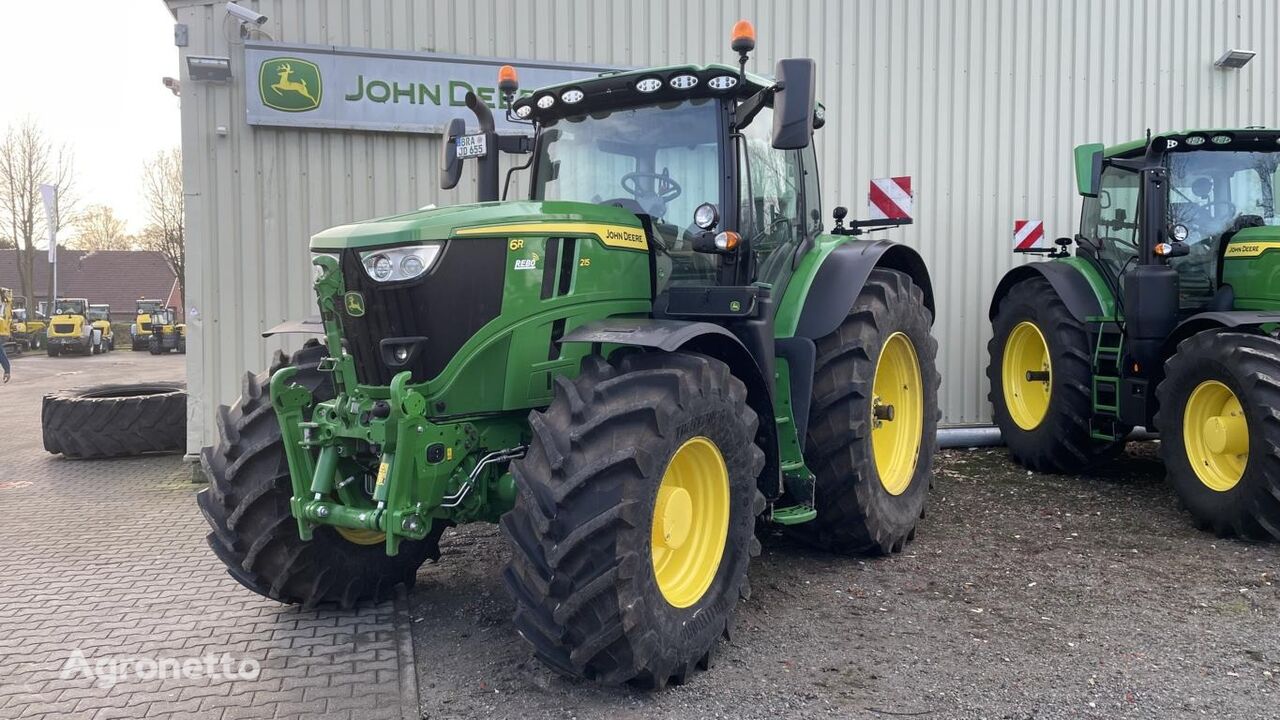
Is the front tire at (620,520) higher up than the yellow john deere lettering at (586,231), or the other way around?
the yellow john deere lettering at (586,231)

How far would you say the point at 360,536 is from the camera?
15.0 feet

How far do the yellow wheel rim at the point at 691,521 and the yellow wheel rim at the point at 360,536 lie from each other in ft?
4.74

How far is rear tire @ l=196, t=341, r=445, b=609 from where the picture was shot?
425 cm

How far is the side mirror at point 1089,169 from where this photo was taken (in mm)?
7302

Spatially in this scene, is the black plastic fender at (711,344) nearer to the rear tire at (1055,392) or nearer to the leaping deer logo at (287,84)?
the rear tire at (1055,392)

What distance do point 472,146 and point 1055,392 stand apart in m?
4.91

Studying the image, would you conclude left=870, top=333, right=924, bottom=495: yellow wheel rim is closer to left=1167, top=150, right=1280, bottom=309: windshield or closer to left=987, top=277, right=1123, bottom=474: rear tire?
left=987, top=277, right=1123, bottom=474: rear tire

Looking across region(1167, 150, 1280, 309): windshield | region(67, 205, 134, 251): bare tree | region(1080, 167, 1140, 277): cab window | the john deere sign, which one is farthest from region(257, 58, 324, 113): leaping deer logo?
region(67, 205, 134, 251): bare tree

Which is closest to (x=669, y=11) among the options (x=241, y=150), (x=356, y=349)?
(x=241, y=150)

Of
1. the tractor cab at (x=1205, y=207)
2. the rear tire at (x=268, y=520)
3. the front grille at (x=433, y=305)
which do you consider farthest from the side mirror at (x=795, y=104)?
the tractor cab at (x=1205, y=207)

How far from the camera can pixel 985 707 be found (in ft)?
11.4

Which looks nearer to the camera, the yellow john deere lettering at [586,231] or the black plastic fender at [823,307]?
the yellow john deere lettering at [586,231]

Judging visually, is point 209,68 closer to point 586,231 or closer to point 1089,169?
point 586,231

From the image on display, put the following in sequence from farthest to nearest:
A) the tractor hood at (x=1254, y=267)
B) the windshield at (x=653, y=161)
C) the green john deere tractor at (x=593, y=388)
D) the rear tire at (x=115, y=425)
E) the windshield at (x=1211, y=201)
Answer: the rear tire at (x=115, y=425)
the windshield at (x=1211, y=201)
the tractor hood at (x=1254, y=267)
the windshield at (x=653, y=161)
the green john deere tractor at (x=593, y=388)
